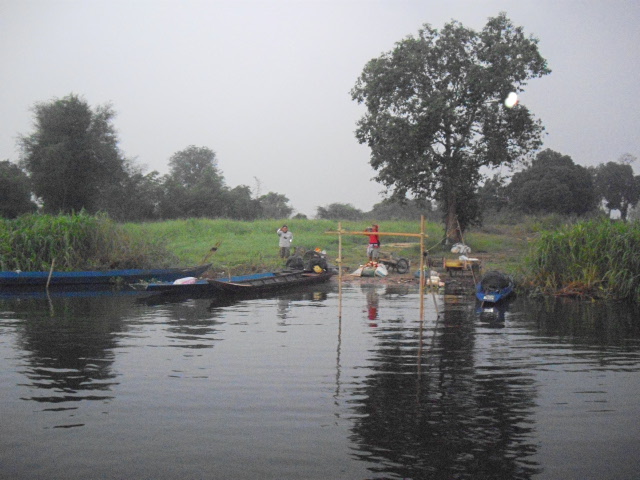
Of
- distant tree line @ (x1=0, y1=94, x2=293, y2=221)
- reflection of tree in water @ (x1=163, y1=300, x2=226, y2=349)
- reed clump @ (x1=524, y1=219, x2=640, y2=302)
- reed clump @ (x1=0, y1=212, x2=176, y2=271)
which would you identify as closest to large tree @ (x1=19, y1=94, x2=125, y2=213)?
distant tree line @ (x1=0, y1=94, x2=293, y2=221)

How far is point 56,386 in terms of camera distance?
8.23 metres

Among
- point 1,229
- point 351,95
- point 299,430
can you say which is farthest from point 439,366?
point 351,95

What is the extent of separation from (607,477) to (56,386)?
636cm

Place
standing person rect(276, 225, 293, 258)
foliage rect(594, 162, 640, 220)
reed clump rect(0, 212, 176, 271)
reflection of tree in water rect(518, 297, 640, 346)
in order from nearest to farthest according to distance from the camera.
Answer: reflection of tree in water rect(518, 297, 640, 346) → reed clump rect(0, 212, 176, 271) → standing person rect(276, 225, 293, 258) → foliage rect(594, 162, 640, 220)

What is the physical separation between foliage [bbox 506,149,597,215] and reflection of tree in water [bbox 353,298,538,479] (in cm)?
3761

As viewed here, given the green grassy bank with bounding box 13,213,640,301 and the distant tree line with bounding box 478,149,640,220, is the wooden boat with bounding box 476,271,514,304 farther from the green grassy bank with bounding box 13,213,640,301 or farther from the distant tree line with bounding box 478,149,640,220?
the distant tree line with bounding box 478,149,640,220

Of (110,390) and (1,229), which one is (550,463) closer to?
(110,390)

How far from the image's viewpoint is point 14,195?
3881 centimetres

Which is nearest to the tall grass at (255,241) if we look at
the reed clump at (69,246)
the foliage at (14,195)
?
the reed clump at (69,246)

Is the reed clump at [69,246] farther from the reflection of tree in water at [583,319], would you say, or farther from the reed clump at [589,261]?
the reflection of tree in water at [583,319]

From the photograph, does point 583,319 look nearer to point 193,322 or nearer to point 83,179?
point 193,322

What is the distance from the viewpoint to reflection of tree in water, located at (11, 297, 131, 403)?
27.0ft

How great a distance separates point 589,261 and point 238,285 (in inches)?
398

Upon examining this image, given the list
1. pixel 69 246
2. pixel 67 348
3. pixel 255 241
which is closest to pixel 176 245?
pixel 255 241
